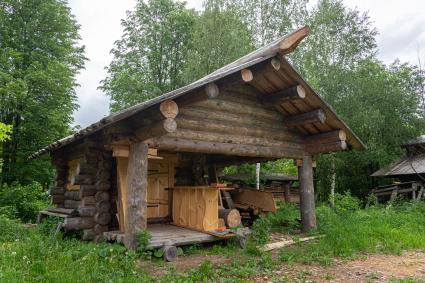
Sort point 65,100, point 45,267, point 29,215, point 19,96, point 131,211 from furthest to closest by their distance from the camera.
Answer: point 65,100
point 19,96
point 29,215
point 131,211
point 45,267

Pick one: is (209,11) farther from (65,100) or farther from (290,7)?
(65,100)

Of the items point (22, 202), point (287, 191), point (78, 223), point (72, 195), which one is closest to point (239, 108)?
point (78, 223)

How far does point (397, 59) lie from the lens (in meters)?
26.8

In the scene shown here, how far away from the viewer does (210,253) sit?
7.56 meters

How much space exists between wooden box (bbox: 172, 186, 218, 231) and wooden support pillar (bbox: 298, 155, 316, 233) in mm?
3138

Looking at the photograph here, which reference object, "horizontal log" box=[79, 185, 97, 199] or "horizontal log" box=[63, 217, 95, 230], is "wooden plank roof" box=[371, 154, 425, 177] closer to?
"horizontal log" box=[79, 185, 97, 199]

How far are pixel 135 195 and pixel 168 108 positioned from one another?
1.96 metres

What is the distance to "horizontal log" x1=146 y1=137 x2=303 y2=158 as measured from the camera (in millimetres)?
7409

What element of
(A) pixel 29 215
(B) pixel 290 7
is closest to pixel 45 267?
(A) pixel 29 215

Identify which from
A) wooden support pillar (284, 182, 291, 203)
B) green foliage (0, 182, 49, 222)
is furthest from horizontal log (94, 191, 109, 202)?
wooden support pillar (284, 182, 291, 203)

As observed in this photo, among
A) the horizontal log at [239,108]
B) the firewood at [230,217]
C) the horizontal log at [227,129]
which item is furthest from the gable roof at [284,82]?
the firewood at [230,217]

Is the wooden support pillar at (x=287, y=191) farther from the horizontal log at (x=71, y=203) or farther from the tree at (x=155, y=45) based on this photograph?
the horizontal log at (x=71, y=203)

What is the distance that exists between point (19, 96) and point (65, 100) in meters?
3.16

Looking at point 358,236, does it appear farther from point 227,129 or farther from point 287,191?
point 287,191
